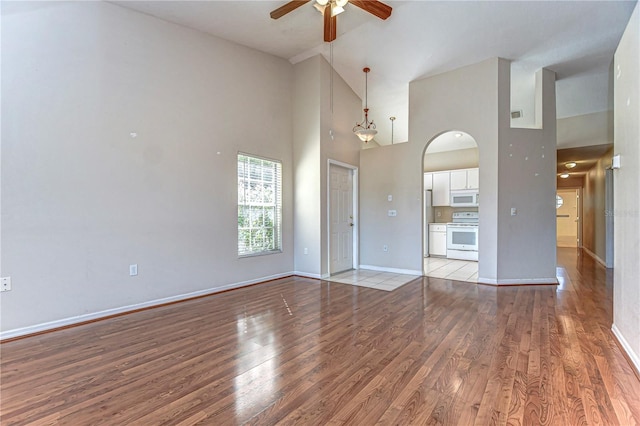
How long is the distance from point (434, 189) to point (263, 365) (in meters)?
6.79

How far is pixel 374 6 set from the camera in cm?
330

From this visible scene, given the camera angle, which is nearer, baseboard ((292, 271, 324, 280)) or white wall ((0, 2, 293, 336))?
white wall ((0, 2, 293, 336))

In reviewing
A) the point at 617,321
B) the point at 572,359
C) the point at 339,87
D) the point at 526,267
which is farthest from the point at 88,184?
the point at 526,267

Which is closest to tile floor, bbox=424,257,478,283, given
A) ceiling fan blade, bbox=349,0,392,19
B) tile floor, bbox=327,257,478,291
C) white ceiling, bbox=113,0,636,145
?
tile floor, bbox=327,257,478,291

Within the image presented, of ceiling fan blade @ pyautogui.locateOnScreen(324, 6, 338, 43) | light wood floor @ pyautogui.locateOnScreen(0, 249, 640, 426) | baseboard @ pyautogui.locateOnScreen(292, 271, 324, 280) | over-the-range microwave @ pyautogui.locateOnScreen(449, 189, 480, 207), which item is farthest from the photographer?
over-the-range microwave @ pyautogui.locateOnScreen(449, 189, 480, 207)

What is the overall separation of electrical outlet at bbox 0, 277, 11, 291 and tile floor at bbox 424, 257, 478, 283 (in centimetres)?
552

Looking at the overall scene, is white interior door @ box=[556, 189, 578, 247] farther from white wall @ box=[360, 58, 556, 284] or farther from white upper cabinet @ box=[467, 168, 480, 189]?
white wall @ box=[360, 58, 556, 284]

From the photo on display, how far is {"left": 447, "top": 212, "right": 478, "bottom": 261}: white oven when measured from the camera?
6.97 metres

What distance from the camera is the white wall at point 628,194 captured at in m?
2.29

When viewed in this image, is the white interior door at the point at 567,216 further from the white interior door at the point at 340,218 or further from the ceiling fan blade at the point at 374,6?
the ceiling fan blade at the point at 374,6

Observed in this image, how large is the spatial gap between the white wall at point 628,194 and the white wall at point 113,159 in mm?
4301

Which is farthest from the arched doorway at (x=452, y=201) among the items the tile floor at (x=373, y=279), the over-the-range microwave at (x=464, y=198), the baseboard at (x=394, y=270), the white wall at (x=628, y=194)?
Answer: the white wall at (x=628, y=194)

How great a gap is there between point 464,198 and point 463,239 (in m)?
1.00

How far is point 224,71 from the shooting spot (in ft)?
14.7
